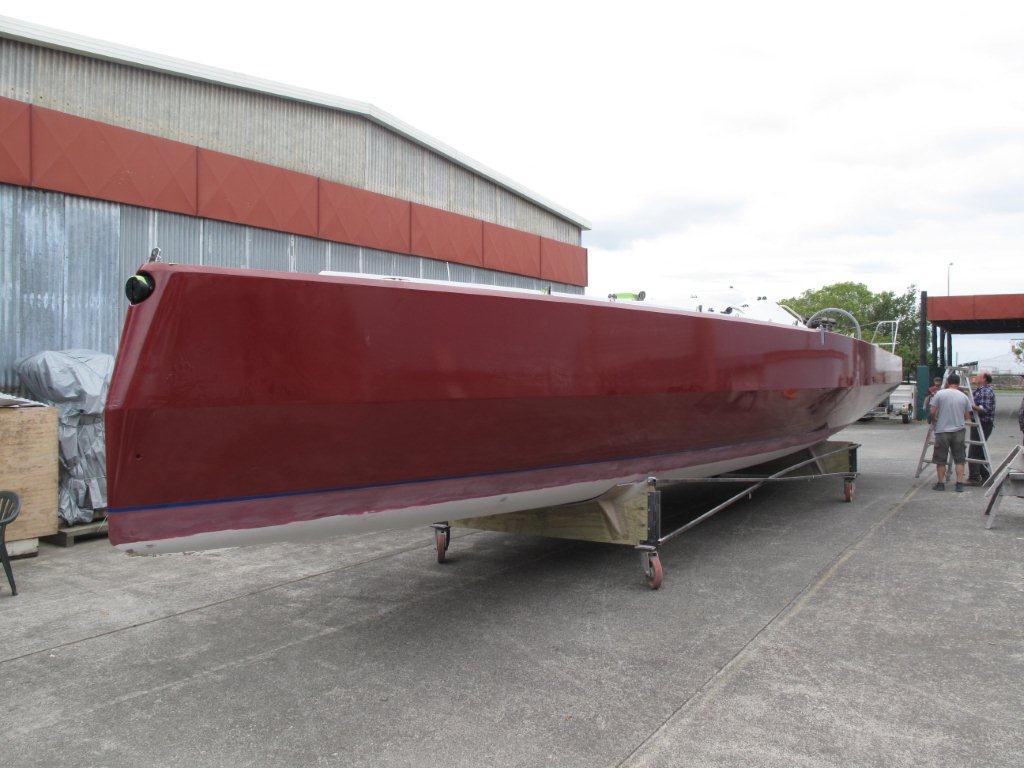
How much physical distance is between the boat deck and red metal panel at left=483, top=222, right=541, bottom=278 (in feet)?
24.8

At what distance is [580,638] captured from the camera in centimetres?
296

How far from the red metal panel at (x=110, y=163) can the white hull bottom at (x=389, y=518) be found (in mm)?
5241

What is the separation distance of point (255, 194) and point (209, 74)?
4.36ft

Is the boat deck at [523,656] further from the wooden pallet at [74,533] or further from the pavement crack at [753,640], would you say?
the wooden pallet at [74,533]

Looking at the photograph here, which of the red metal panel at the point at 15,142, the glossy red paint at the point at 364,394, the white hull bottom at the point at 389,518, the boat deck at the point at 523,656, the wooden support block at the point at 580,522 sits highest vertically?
the red metal panel at the point at 15,142

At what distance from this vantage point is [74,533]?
16.2 ft

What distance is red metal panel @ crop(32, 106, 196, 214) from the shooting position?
6277 mm

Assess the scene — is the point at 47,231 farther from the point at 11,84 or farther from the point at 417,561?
the point at 417,561

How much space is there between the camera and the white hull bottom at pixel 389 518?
240 cm

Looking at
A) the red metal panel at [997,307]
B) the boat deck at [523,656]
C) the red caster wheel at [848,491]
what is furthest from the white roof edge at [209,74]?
the red metal panel at [997,307]

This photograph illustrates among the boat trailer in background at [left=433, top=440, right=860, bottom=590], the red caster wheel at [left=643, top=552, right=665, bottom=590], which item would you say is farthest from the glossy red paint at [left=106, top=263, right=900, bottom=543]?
the red caster wheel at [left=643, top=552, right=665, bottom=590]

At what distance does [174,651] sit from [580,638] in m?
1.71

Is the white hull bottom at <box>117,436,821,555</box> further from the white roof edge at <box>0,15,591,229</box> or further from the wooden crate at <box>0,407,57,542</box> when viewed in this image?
the white roof edge at <box>0,15,591,229</box>

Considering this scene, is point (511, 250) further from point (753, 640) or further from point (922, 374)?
point (922, 374)
